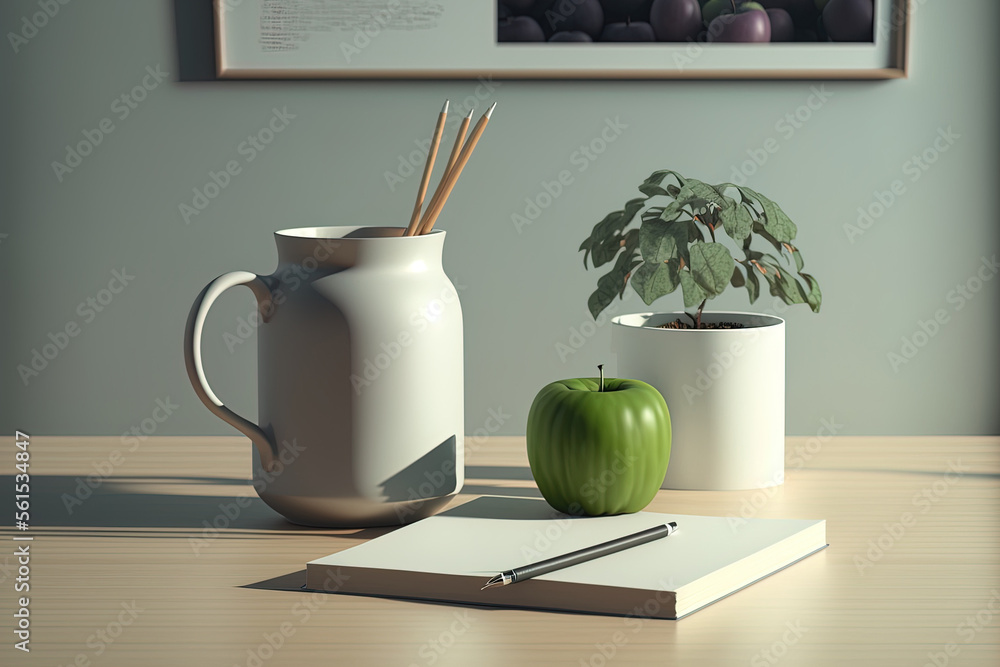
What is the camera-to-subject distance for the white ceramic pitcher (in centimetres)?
72

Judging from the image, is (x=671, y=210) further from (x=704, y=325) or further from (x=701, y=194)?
(x=704, y=325)

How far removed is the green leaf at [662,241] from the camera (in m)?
0.83

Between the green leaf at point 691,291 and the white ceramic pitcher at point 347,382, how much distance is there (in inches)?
8.1

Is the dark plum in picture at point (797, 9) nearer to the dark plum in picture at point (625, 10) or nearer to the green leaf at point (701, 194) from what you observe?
the dark plum in picture at point (625, 10)

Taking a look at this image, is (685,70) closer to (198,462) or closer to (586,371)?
(586,371)

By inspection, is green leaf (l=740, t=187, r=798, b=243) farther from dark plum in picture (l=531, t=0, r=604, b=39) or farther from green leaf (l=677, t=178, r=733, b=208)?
dark plum in picture (l=531, t=0, r=604, b=39)

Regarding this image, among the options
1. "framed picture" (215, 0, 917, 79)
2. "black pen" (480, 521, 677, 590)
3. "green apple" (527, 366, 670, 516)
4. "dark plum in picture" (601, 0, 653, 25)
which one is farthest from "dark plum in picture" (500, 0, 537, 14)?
"black pen" (480, 521, 677, 590)

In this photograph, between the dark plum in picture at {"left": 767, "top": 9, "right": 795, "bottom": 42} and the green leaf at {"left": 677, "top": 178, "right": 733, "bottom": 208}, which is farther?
the dark plum in picture at {"left": 767, "top": 9, "right": 795, "bottom": 42}

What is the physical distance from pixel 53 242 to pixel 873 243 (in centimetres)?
140

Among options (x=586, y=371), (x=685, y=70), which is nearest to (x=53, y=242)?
(x=586, y=371)

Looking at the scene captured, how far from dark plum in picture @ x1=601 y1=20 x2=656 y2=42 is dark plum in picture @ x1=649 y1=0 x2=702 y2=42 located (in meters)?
0.01

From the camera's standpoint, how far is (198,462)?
97 centimetres

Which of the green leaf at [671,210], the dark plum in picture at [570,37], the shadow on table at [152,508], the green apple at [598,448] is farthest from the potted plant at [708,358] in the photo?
the dark plum in picture at [570,37]

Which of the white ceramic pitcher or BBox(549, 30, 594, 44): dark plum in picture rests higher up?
BBox(549, 30, 594, 44): dark plum in picture
